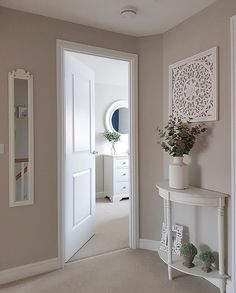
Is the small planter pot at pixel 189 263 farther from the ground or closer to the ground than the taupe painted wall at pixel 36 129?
closer to the ground

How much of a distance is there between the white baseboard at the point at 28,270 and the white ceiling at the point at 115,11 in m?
2.29

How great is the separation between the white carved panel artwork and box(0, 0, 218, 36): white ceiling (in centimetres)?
41

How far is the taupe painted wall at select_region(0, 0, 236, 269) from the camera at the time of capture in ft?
6.74

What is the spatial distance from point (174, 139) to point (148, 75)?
0.97 metres

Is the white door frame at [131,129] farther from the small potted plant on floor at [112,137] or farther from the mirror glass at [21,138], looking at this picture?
the small potted plant on floor at [112,137]

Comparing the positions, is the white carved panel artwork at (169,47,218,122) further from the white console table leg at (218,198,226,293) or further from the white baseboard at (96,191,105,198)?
the white baseboard at (96,191,105,198)

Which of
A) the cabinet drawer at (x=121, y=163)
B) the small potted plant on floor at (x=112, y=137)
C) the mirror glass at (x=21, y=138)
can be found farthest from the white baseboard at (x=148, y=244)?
the small potted plant on floor at (x=112, y=137)

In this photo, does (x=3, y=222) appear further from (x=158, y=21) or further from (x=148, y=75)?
(x=158, y=21)

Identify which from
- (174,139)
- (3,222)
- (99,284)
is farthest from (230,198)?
(3,222)

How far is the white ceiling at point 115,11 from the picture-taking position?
6.85 feet

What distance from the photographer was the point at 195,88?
2271 millimetres

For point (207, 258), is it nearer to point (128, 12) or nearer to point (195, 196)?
point (195, 196)

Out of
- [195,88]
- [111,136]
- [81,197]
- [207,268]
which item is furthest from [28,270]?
[111,136]

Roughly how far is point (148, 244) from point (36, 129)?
1.74m
